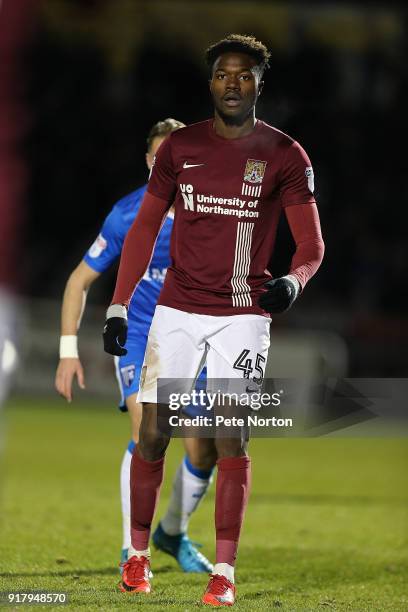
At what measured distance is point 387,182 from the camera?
78.6ft

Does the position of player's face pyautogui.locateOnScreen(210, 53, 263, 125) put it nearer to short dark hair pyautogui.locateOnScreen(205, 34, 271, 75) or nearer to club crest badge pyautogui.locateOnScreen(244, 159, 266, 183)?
short dark hair pyautogui.locateOnScreen(205, 34, 271, 75)

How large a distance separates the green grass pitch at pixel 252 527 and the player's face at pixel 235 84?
1969 millimetres

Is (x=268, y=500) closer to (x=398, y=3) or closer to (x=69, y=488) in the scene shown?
(x=69, y=488)

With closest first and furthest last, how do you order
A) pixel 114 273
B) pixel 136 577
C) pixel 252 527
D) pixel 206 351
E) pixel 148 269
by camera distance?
pixel 206 351
pixel 136 577
pixel 148 269
pixel 252 527
pixel 114 273

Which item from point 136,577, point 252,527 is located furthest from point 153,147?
point 252,527

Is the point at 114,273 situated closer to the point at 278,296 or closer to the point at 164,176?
the point at 164,176

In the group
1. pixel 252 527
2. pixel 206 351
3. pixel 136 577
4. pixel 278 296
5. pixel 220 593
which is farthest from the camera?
pixel 252 527

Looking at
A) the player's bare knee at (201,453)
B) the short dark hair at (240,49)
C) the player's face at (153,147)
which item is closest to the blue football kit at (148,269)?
the player's face at (153,147)

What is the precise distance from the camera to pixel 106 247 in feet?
18.4

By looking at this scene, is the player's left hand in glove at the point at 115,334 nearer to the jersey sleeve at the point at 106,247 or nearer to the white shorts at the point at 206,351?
the white shorts at the point at 206,351

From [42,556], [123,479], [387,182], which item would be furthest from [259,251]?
[387,182]

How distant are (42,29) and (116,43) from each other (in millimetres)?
1746

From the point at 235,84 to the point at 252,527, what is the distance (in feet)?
12.8

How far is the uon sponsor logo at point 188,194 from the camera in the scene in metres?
4.58
